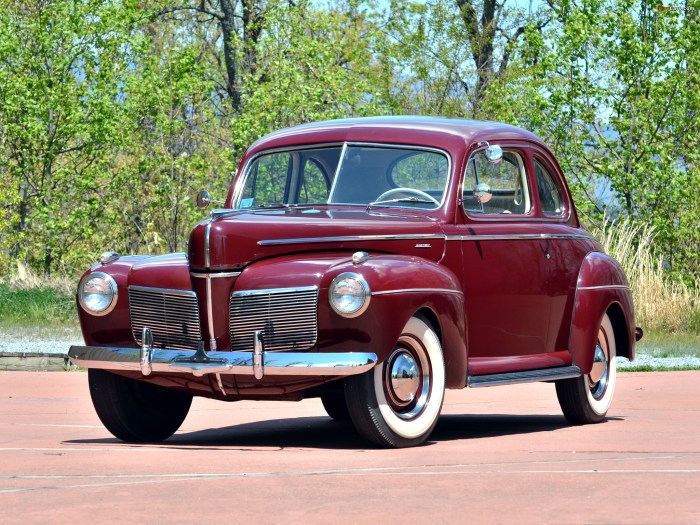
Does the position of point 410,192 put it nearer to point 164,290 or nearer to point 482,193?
point 482,193

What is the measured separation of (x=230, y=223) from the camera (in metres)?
8.13

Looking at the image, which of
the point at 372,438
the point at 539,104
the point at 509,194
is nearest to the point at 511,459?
the point at 372,438

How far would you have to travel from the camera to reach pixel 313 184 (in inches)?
367

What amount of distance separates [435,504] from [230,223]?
9.67 ft

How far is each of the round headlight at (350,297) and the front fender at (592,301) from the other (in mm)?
2556

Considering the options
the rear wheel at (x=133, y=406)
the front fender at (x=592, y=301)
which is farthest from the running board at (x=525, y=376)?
the rear wheel at (x=133, y=406)

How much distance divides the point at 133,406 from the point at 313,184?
1914 mm

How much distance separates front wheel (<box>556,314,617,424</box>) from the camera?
9.92 meters

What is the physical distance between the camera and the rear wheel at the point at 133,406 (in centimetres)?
865

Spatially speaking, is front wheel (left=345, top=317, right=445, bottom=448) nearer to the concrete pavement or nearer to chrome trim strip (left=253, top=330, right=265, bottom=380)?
the concrete pavement

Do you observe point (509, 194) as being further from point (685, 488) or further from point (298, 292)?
point (685, 488)

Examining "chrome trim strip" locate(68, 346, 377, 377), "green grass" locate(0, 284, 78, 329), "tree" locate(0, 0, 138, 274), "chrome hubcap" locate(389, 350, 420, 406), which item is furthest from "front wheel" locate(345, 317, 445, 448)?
"tree" locate(0, 0, 138, 274)

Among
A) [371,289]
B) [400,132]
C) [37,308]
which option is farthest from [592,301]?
[37,308]

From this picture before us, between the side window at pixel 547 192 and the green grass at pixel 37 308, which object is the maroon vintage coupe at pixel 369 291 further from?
the green grass at pixel 37 308
